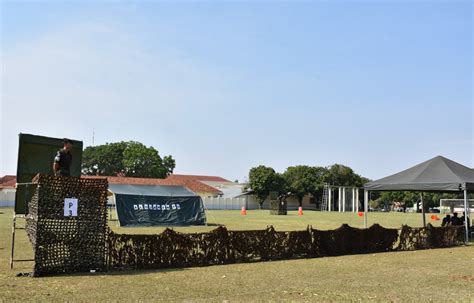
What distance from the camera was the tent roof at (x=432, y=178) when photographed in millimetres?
17750

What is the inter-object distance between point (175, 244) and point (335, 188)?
69.1 m

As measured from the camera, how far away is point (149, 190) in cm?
2736

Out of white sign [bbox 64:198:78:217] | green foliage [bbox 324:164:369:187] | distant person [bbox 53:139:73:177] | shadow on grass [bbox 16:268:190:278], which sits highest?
green foliage [bbox 324:164:369:187]

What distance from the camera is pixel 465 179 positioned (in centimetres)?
1769

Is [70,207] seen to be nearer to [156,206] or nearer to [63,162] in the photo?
[63,162]

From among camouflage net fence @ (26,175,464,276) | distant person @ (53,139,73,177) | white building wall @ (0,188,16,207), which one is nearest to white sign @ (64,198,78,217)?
camouflage net fence @ (26,175,464,276)

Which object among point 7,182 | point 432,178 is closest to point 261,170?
point 7,182

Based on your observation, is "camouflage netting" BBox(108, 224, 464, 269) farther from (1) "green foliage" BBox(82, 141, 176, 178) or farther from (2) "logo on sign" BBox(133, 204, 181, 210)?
(1) "green foliage" BBox(82, 141, 176, 178)

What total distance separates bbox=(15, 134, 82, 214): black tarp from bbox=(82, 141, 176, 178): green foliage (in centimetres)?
7460

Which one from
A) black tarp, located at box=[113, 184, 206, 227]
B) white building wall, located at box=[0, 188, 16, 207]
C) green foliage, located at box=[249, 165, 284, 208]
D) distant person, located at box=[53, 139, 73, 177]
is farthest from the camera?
green foliage, located at box=[249, 165, 284, 208]

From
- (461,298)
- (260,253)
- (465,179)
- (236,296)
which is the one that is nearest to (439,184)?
(465,179)

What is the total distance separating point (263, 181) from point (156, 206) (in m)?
53.6

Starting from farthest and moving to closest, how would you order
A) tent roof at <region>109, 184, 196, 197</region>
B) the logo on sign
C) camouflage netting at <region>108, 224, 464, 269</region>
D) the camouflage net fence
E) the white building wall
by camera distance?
the white building wall
tent roof at <region>109, 184, 196, 197</region>
the logo on sign
camouflage netting at <region>108, 224, 464, 269</region>
the camouflage net fence

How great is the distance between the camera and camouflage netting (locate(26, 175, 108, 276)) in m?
9.70
